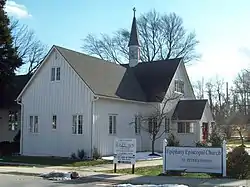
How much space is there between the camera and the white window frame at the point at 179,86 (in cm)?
3792

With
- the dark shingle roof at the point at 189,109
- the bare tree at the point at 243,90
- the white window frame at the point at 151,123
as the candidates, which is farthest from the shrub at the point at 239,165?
the bare tree at the point at 243,90

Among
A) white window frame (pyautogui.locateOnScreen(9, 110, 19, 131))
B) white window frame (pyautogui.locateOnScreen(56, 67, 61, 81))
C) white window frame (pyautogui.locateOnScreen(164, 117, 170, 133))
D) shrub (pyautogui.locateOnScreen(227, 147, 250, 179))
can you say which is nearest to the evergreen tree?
white window frame (pyautogui.locateOnScreen(9, 110, 19, 131))

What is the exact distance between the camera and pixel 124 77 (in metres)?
35.4

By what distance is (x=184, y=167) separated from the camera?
61.7ft

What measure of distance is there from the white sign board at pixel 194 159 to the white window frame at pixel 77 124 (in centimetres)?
1075

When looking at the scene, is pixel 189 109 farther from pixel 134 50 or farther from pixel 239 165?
pixel 239 165

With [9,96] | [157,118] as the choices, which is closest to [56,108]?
[157,118]

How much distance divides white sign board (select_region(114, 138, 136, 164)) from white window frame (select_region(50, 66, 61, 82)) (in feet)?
37.1

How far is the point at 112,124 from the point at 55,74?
544cm

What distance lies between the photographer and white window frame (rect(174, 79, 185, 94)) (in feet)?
124

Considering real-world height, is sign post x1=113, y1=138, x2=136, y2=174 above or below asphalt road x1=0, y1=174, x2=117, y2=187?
above

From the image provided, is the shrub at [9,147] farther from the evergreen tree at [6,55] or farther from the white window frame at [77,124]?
the white window frame at [77,124]

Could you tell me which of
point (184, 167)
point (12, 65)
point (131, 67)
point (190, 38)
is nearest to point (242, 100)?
point (190, 38)

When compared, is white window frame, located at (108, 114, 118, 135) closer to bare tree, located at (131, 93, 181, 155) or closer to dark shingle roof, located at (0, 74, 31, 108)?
bare tree, located at (131, 93, 181, 155)
